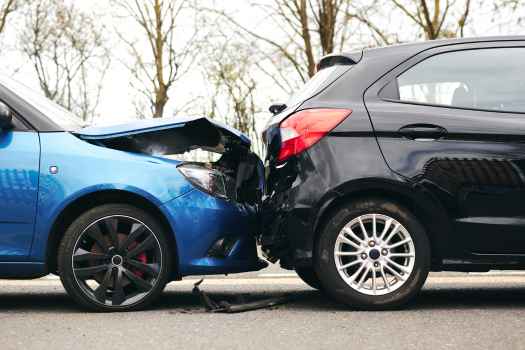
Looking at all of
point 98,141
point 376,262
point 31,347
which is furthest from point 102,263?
point 376,262

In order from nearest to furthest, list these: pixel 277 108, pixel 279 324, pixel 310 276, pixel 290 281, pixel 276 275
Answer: pixel 279 324
pixel 277 108
pixel 310 276
pixel 290 281
pixel 276 275

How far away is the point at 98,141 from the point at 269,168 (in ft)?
3.72

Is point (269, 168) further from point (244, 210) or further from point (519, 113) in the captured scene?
point (519, 113)

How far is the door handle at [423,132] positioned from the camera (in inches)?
207

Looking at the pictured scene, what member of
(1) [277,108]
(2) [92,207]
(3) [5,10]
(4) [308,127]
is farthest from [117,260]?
(3) [5,10]

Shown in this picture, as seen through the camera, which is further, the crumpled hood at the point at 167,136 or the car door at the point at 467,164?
the crumpled hood at the point at 167,136

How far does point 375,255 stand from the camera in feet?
17.2

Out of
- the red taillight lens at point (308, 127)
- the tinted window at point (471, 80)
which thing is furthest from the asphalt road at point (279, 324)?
the tinted window at point (471, 80)

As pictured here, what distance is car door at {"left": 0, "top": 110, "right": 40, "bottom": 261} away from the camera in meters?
5.32

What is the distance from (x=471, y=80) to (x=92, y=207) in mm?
2578

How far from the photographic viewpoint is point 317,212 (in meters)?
5.24

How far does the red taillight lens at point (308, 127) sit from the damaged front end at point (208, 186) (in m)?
0.58

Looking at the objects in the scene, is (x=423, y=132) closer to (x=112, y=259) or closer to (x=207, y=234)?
(x=207, y=234)

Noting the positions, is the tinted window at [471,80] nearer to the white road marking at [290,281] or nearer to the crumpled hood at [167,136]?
the crumpled hood at [167,136]
